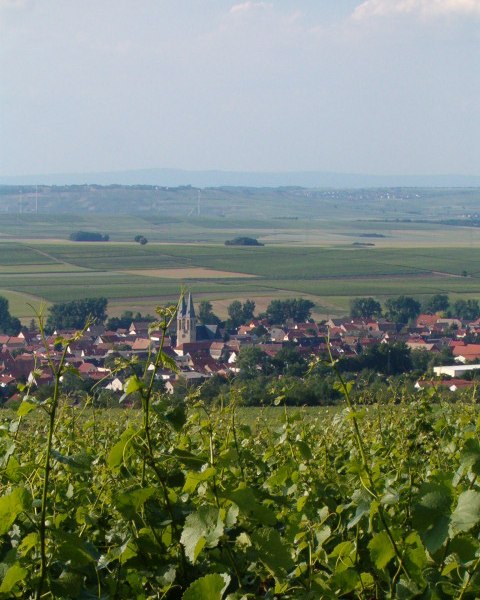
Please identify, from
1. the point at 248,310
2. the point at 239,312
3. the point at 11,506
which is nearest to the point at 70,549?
the point at 11,506

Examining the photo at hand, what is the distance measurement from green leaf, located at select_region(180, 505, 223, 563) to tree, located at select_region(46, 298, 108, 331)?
109 ft

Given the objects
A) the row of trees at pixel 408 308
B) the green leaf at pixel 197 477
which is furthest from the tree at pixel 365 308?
the green leaf at pixel 197 477

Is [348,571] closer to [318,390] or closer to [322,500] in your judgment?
[322,500]

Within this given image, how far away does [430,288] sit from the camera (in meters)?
70.0

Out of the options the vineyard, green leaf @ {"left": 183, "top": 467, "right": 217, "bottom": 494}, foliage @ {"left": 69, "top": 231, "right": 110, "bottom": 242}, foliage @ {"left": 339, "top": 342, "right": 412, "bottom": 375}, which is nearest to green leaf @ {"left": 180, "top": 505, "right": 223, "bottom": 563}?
the vineyard

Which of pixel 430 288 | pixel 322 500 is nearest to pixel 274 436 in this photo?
pixel 322 500

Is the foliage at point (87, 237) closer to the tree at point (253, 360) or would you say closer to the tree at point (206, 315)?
the tree at point (206, 315)

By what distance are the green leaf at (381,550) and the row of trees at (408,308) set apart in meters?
52.4

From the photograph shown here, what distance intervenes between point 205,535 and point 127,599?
0.44 metres

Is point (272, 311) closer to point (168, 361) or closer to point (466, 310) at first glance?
point (466, 310)

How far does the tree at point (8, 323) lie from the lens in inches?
1757

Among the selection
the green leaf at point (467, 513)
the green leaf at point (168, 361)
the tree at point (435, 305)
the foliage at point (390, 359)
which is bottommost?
the tree at point (435, 305)

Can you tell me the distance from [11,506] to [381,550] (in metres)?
0.80

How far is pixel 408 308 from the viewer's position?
57531mm
